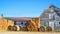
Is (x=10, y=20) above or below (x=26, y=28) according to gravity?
above

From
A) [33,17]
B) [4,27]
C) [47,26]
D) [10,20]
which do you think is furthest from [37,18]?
[4,27]

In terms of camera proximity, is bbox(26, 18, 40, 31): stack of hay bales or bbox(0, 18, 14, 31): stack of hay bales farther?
bbox(0, 18, 14, 31): stack of hay bales

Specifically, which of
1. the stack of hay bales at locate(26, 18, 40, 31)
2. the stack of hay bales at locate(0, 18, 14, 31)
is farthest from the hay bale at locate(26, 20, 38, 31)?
the stack of hay bales at locate(0, 18, 14, 31)

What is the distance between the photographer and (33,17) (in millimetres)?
7297

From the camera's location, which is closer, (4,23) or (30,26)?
(30,26)

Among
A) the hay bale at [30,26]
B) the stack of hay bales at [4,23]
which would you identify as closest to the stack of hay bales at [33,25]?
the hay bale at [30,26]

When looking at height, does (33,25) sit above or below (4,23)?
below

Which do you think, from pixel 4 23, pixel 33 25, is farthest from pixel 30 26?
pixel 4 23

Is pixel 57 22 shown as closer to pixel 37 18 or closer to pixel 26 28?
pixel 37 18

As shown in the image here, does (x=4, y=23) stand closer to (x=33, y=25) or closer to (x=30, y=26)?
(x=30, y=26)

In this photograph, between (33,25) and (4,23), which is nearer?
(33,25)

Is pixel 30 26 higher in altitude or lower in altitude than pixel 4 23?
lower

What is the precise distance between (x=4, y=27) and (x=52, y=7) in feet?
9.70

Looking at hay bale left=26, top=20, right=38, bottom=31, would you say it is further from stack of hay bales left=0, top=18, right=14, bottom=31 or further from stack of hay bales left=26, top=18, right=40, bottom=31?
stack of hay bales left=0, top=18, right=14, bottom=31
